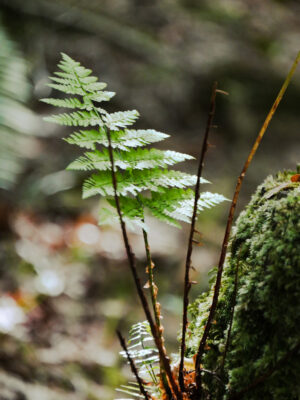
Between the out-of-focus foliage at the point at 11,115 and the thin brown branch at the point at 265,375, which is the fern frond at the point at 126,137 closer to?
the thin brown branch at the point at 265,375

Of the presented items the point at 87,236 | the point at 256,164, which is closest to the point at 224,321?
the point at 87,236

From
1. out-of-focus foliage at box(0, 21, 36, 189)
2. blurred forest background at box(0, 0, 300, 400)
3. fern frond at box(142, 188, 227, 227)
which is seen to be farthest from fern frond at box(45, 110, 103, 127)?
out-of-focus foliage at box(0, 21, 36, 189)

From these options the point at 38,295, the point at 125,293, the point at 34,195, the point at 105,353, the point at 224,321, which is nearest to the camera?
the point at 224,321

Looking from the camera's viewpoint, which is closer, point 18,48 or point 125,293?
point 125,293

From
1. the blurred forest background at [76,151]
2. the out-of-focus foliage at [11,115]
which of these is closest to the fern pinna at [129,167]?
the blurred forest background at [76,151]

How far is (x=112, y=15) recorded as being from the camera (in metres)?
6.52

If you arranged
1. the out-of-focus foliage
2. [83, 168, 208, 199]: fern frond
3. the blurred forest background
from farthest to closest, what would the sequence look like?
the out-of-focus foliage, the blurred forest background, [83, 168, 208, 199]: fern frond

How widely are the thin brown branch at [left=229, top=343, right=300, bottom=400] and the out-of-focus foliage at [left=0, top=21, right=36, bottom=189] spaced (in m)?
4.14

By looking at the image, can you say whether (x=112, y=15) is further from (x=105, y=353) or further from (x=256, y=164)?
(x=105, y=353)

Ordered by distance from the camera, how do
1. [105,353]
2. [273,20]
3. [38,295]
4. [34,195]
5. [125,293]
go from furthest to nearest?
[273,20], [34,195], [125,293], [38,295], [105,353]

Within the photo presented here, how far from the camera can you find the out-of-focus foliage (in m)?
4.56

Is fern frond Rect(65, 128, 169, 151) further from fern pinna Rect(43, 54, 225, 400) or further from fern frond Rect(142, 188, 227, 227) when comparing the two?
fern frond Rect(142, 188, 227, 227)

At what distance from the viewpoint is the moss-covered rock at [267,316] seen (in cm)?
93

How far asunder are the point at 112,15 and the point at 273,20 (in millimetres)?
3489
